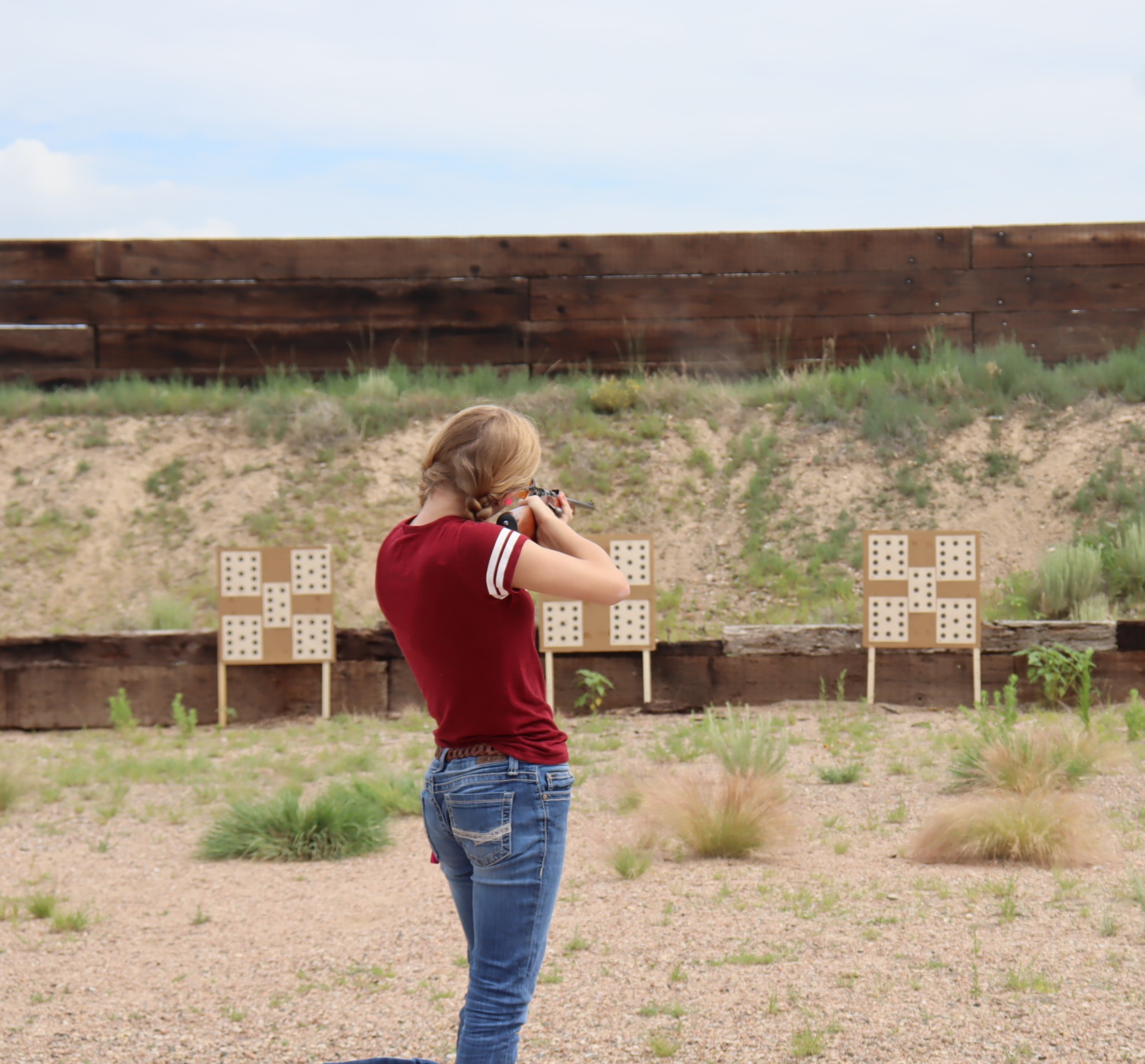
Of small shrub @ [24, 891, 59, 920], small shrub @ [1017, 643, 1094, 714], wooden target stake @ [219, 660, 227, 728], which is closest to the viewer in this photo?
small shrub @ [24, 891, 59, 920]

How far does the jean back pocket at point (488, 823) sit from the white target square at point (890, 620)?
695 cm

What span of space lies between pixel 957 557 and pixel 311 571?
16.6ft

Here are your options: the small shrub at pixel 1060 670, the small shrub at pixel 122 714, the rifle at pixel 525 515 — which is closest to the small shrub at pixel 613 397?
the small shrub at pixel 1060 670

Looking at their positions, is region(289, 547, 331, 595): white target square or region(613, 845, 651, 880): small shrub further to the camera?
region(289, 547, 331, 595): white target square

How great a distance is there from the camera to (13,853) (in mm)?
5773

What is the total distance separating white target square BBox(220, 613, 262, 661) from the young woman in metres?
7.17

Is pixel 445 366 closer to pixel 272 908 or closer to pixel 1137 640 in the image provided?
pixel 1137 640

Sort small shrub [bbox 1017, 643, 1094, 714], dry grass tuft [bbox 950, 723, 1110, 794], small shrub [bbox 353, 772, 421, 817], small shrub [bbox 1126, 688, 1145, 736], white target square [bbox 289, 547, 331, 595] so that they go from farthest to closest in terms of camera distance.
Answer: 1. white target square [bbox 289, 547, 331, 595]
2. small shrub [bbox 1017, 643, 1094, 714]
3. small shrub [bbox 1126, 688, 1145, 736]
4. small shrub [bbox 353, 772, 421, 817]
5. dry grass tuft [bbox 950, 723, 1110, 794]

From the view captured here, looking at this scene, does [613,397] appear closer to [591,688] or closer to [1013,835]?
[591,688]

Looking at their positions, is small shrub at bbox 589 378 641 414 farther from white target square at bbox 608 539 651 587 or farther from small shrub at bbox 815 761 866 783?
small shrub at bbox 815 761 866 783

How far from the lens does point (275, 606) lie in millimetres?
9164

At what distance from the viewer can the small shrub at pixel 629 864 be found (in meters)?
4.84

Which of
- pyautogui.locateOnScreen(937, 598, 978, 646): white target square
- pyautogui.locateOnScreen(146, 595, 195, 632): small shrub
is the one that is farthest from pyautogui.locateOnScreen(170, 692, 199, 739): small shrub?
pyautogui.locateOnScreen(937, 598, 978, 646): white target square

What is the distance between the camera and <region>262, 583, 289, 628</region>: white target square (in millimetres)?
9117
